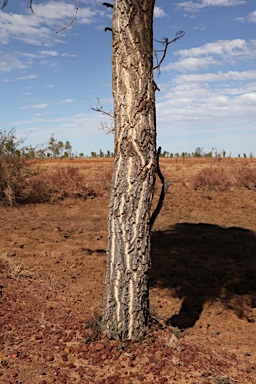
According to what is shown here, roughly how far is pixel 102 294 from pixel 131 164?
270 centimetres

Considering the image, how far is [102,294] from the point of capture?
634cm

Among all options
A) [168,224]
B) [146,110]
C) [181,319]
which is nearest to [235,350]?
[181,319]

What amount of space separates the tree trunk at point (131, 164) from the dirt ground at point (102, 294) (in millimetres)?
418

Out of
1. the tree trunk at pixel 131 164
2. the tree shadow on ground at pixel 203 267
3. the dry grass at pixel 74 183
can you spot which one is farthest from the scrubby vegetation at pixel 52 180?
the tree trunk at pixel 131 164

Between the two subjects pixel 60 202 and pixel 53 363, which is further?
pixel 60 202

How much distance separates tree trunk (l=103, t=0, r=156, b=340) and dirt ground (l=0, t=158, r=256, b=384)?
0.42 m

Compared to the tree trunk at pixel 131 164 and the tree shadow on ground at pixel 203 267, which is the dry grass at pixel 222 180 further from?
the tree trunk at pixel 131 164

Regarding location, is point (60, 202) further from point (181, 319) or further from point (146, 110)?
point (146, 110)

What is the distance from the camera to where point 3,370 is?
411cm

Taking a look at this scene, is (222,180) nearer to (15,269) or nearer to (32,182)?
(32,182)

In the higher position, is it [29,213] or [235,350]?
[29,213]

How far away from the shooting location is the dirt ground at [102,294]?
4094 millimetres

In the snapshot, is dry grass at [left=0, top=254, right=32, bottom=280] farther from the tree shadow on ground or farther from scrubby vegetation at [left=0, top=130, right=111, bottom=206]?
scrubby vegetation at [left=0, top=130, right=111, bottom=206]

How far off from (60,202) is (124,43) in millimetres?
9258
